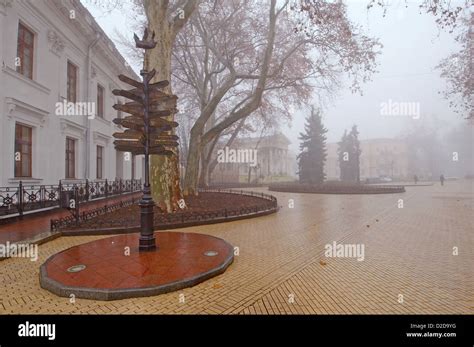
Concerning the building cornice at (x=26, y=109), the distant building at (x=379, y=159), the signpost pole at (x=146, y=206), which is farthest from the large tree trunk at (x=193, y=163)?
the distant building at (x=379, y=159)

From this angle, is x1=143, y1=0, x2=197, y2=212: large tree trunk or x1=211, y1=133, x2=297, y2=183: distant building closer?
x1=143, y1=0, x2=197, y2=212: large tree trunk

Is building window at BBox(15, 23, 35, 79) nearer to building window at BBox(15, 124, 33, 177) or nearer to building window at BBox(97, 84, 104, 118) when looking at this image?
building window at BBox(15, 124, 33, 177)

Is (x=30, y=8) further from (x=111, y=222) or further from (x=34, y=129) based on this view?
(x=111, y=222)

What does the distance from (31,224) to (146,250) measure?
547cm

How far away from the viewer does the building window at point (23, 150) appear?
35.9 ft

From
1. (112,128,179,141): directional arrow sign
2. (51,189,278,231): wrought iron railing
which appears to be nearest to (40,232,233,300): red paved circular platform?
(51,189,278,231): wrought iron railing

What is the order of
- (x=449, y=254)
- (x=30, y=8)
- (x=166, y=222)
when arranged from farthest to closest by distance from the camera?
(x=30, y=8) < (x=166, y=222) < (x=449, y=254)

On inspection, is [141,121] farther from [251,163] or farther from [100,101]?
[251,163]

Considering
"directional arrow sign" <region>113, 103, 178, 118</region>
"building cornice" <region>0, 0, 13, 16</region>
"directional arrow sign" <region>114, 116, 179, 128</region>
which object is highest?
"building cornice" <region>0, 0, 13, 16</region>

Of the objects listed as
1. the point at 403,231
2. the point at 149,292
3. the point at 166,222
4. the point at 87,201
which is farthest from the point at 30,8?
the point at 403,231

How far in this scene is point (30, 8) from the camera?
11.3m

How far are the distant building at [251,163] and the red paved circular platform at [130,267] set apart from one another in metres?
32.6

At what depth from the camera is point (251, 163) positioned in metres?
52.6

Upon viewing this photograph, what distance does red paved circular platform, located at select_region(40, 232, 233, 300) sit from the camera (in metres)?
3.64
